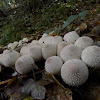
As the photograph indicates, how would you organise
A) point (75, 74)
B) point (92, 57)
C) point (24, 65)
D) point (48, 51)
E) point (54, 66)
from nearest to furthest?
1. point (75, 74)
2. point (92, 57)
3. point (54, 66)
4. point (24, 65)
5. point (48, 51)

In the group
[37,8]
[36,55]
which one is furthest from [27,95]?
[37,8]

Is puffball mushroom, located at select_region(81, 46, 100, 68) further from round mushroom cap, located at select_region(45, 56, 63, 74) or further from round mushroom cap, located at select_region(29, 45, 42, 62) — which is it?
round mushroom cap, located at select_region(29, 45, 42, 62)

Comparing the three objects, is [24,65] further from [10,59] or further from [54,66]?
[54,66]

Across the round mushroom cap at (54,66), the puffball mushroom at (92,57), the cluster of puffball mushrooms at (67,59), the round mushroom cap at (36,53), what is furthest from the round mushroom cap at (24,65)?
the puffball mushroom at (92,57)

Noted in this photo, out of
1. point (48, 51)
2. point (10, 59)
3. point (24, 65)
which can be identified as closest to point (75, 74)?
point (48, 51)

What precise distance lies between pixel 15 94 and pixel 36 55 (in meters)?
0.77

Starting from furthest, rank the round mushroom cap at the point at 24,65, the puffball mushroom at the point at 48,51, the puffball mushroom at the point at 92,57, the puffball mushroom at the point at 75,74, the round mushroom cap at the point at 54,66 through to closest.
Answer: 1. the puffball mushroom at the point at 48,51
2. the round mushroom cap at the point at 24,65
3. the round mushroom cap at the point at 54,66
4. the puffball mushroom at the point at 92,57
5. the puffball mushroom at the point at 75,74

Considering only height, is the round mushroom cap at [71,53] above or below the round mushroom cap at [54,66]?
above

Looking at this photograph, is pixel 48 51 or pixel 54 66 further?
pixel 48 51

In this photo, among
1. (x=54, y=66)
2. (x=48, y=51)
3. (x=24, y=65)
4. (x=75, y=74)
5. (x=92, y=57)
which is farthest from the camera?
(x=48, y=51)

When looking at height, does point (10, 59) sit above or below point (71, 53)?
below

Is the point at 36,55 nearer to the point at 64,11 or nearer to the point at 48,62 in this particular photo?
the point at 48,62

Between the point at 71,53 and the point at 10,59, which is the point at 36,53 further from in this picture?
the point at 71,53

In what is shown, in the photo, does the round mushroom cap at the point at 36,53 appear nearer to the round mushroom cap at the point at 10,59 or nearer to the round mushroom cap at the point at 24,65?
the round mushroom cap at the point at 24,65
